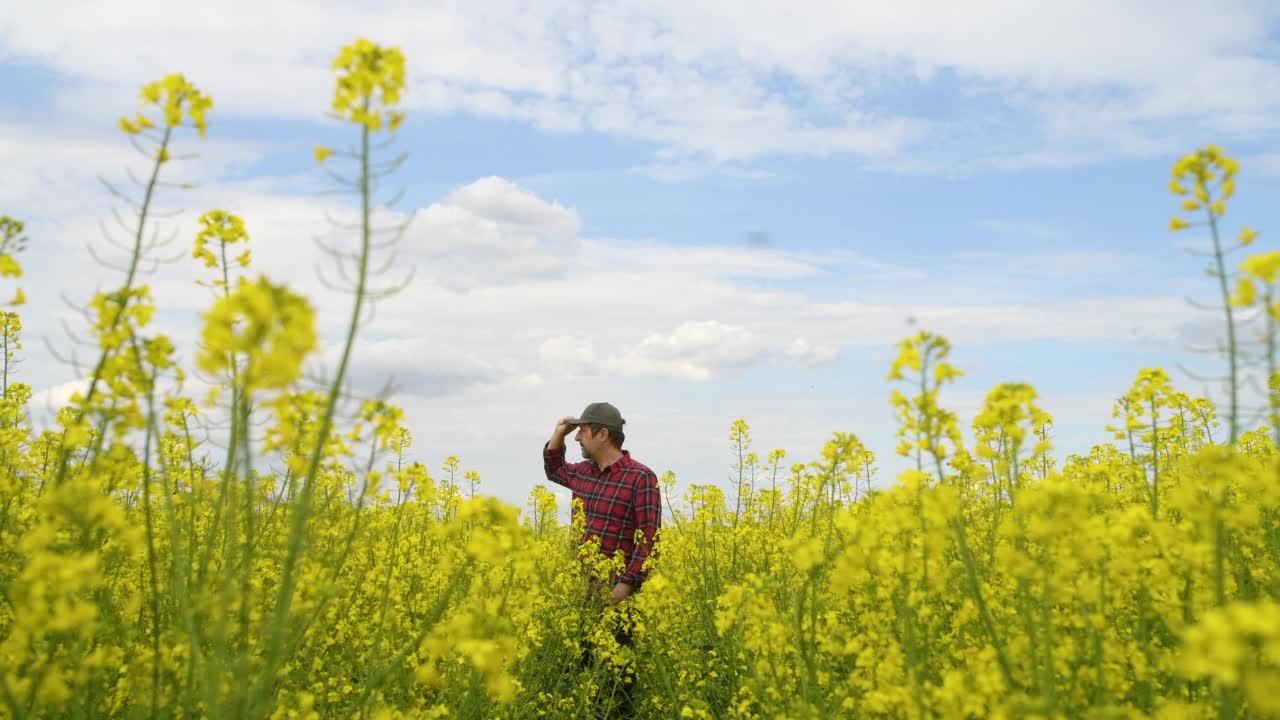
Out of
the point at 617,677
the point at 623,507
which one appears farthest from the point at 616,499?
the point at 617,677

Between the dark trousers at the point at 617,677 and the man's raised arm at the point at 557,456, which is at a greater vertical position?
the man's raised arm at the point at 557,456

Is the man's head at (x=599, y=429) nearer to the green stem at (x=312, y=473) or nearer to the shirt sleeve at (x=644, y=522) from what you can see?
the shirt sleeve at (x=644, y=522)

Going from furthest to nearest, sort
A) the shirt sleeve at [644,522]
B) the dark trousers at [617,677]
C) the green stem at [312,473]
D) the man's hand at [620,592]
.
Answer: the shirt sleeve at [644,522] < the man's hand at [620,592] < the dark trousers at [617,677] < the green stem at [312,473]

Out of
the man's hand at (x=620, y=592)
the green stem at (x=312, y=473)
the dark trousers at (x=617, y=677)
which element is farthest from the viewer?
the man's hand at (x=620, y=592)

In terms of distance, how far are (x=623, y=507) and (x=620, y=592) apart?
2.02 ft

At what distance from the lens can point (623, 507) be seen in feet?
20.8

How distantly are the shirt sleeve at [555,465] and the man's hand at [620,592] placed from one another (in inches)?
43.3

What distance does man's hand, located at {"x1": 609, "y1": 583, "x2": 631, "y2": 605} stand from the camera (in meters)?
5.98

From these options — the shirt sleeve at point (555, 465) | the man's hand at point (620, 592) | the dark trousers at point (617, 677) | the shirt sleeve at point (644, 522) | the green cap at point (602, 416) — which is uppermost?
the green cap at point (602, 416)

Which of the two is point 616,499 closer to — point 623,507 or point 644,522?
point 623,507

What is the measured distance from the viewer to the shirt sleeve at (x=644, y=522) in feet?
20.1

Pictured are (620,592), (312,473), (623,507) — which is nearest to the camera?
(312,473)

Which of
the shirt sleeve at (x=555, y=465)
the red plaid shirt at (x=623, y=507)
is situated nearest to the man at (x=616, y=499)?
the red plaid shirt at (x=623, y=507)

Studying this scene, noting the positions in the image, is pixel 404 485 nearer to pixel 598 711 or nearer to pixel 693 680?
pixel 693 680
